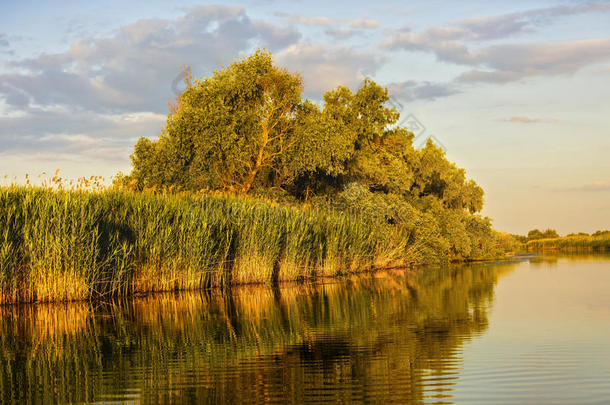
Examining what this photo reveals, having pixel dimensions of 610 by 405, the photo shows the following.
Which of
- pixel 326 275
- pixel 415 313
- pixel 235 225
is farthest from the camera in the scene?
pixel 326 275

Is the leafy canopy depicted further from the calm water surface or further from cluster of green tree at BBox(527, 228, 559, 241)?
cluster of green tree at BBox(527, 228, 559, 241)

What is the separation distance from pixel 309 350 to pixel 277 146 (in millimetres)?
20440

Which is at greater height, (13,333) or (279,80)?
(279,80)

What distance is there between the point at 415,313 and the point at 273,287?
6.83 m

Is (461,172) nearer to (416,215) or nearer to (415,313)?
(416,215)

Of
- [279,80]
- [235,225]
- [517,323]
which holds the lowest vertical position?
[517,323]

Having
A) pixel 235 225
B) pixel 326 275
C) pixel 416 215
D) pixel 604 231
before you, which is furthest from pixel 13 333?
pixel 604 231

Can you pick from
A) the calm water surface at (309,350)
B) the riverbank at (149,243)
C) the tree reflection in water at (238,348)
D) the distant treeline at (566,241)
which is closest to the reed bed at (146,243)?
the riverbank at (149,243)

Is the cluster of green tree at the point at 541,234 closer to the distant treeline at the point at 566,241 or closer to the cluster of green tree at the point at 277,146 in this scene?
the distant treeline at the point at 566,241

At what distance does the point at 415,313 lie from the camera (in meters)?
12.1

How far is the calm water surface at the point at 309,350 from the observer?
601 cm

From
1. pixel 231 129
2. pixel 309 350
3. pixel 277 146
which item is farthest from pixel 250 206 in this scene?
pixel 309 350

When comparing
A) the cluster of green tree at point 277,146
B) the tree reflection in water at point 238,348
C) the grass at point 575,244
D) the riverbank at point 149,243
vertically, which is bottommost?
the grass at point 575,244

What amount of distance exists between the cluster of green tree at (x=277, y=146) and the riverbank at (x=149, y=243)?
5458 millimetres
